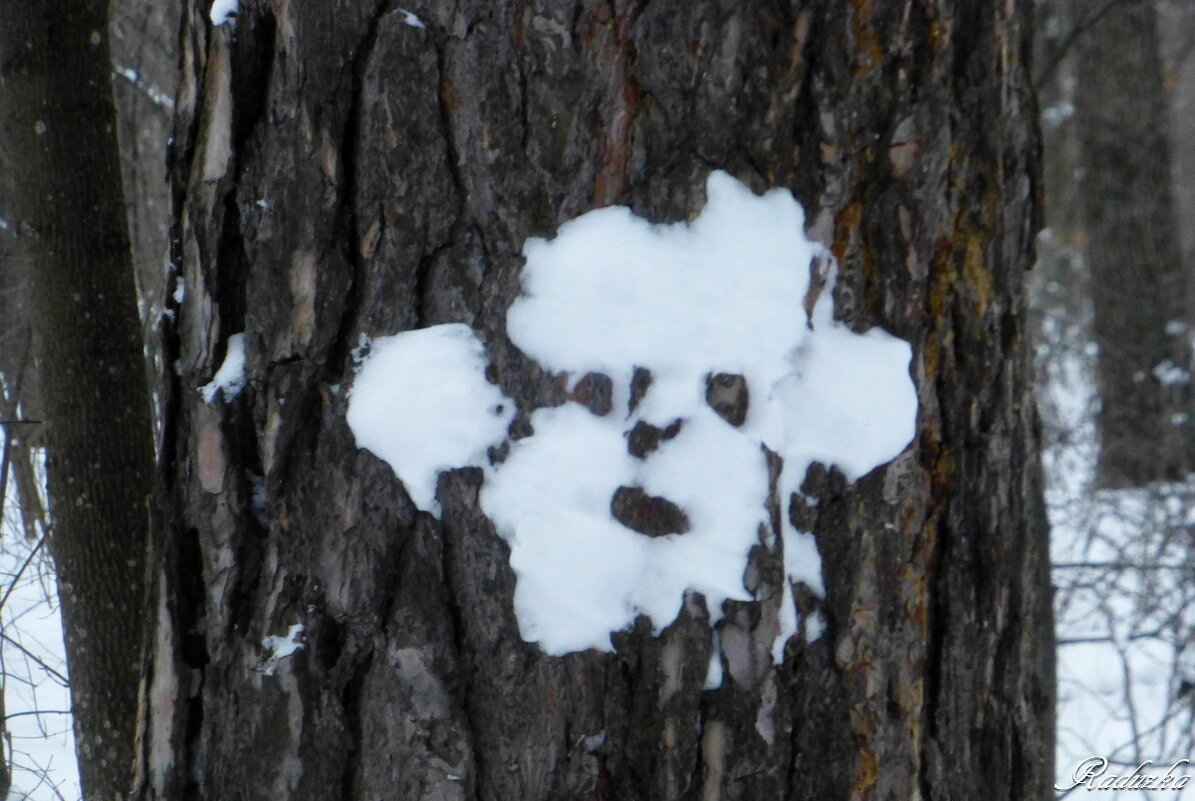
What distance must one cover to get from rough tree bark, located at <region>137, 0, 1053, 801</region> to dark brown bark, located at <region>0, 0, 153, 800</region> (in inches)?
27.0

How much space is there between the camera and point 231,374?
4.10ft

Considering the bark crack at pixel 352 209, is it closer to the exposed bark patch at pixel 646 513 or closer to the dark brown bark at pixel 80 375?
the exposed bark patch at pixel 646 513

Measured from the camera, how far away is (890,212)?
118 centimetres

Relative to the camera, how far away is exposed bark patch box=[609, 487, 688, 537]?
1.14 m

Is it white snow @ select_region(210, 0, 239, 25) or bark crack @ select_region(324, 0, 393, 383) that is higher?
white snow @ select_region(210, 0, 239, 25)

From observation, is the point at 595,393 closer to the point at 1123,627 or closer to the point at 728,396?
the point at 728,396

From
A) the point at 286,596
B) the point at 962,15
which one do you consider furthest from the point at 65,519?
the point at 962,15

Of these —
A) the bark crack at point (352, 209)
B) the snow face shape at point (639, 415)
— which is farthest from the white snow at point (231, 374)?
the snow face shape at point (639, 415)

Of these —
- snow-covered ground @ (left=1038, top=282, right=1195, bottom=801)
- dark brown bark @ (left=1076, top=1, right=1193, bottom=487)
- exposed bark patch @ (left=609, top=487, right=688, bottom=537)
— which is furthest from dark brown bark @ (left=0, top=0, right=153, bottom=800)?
dark brown bark @ (left=1076, top=1, right=1193, bottom=487)

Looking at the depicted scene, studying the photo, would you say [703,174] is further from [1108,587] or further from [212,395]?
[1108,587]

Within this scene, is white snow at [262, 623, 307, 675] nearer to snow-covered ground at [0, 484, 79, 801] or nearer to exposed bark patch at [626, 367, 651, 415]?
exposed bark patch at [626, 367, 651, 415]

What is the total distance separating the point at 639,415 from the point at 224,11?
0.68 metres

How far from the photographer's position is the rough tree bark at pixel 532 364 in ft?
3.72

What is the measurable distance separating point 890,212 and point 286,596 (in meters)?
0.81
